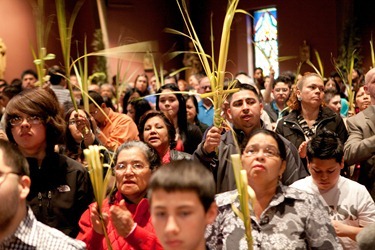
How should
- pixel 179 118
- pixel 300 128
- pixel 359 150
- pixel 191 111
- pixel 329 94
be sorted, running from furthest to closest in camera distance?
pixel 329 94, pixel 191 111, pixel 179 118, pixel 300 128, pixel 359 150

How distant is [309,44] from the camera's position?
1273 centimetres

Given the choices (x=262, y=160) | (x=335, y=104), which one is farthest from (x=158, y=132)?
(x=335, y=104)

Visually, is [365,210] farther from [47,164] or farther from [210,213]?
[47,164]

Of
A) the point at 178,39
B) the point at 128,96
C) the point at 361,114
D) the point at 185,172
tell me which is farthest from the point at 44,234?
the point at 178,39

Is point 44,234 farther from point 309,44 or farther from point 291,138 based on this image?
point 309,44

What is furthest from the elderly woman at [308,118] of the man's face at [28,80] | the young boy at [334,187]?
the man's face at [28,80]

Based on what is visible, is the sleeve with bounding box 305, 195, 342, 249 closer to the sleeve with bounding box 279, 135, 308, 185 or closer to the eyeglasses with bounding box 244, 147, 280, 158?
the eyeglasses with bounding box 244, 147, 280, 158

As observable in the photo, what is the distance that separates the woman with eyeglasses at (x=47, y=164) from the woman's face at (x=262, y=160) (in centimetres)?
84

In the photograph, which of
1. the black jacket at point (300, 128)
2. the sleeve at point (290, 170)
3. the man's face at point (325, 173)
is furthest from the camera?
the black jacket at point (300, 128)

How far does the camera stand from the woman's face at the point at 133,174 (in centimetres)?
→ 280

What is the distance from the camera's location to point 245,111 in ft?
11.8

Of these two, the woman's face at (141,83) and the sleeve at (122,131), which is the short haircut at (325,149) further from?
the woman's face at (141,83)

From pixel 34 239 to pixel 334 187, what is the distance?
1620 millimetres

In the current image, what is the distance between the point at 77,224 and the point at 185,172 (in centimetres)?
118
